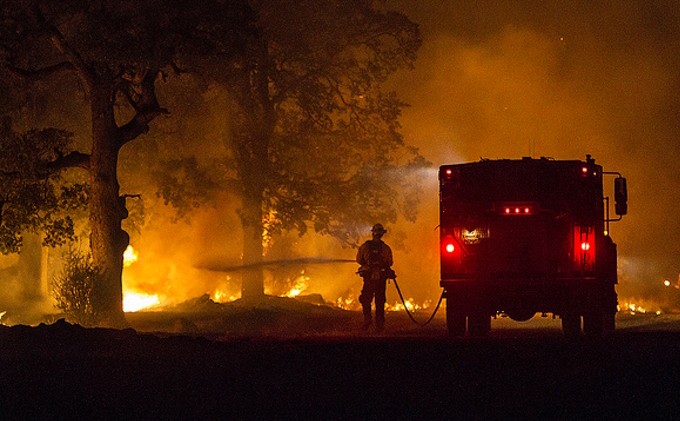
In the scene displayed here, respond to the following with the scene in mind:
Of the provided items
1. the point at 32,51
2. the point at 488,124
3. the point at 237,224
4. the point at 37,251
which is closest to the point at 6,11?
the point at 32,51

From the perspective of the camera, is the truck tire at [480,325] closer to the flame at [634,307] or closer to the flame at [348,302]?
the flame at [634,307]

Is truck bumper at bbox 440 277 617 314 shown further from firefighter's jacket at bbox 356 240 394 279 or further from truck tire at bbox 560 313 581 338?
firefighter's jacket at bbox 356 240 394 279

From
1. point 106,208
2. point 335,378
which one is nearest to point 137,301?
point 106,208

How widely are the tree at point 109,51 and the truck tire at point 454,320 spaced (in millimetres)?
7984

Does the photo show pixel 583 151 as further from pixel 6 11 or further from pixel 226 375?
pixel 226 375

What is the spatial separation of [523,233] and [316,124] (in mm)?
17536

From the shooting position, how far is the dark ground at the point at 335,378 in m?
10.1

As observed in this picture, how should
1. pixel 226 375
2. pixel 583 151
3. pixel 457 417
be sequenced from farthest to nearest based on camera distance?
pixel 583 151 < pixel 226 375 < pixel 457 417

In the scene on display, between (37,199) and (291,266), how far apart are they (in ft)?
58.5

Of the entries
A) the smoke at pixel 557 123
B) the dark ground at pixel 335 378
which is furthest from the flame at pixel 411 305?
the dark ground at pixel 335 378

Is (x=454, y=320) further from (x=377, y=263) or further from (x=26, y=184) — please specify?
(x=26, y=184)

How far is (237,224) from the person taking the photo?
38.8 metres

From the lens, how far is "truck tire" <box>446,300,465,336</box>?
18.0m

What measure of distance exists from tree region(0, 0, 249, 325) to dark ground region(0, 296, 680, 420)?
760 centimetres
